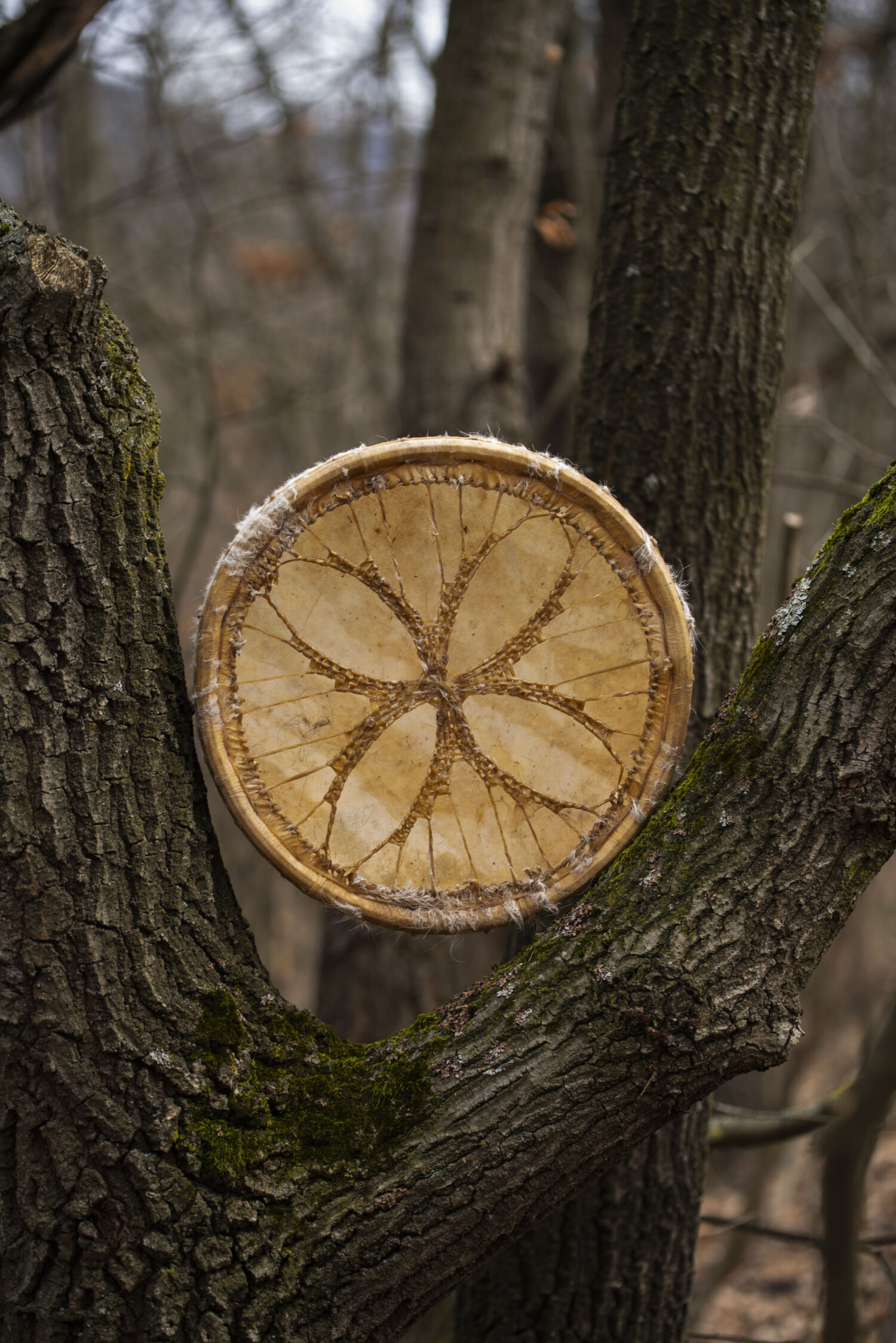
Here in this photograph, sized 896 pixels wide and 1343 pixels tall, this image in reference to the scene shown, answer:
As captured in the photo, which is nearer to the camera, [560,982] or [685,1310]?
[560,982]

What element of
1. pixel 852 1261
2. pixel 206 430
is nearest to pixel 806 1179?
pixel 852 1261

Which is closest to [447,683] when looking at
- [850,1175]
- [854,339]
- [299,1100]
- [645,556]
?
[645,556]

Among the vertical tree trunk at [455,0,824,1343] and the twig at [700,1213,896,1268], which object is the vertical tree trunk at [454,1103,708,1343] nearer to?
the vertical tree trunk at [455,0,824,1343]

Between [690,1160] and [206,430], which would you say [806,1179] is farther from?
[206,430]

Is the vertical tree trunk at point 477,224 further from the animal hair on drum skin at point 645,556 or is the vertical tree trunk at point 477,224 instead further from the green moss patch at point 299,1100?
the green moss patch at point 299,1100

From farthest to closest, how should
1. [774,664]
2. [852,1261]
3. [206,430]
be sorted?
[206,430] < [852,1261] < [774,664]

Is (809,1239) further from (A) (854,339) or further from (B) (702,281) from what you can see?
(A) (854,339)
